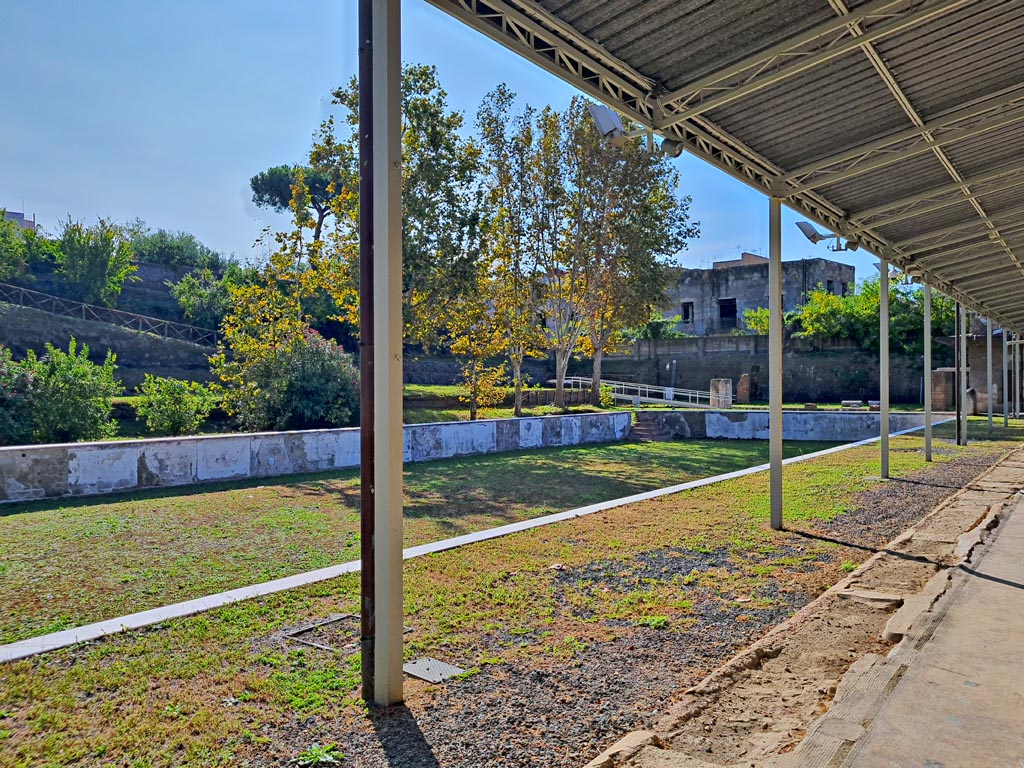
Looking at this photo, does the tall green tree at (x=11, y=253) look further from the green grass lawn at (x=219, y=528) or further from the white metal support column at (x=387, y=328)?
the white metal support column at (x=387, y=328)

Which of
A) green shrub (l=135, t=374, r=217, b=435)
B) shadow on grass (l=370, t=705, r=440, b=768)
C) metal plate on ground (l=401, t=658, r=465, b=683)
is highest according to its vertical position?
green shrub (l=135, t=374, r=217, b=435)

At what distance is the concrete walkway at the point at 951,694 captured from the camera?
262 centimetres

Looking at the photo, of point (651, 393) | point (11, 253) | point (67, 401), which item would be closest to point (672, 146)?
point (67, 401)

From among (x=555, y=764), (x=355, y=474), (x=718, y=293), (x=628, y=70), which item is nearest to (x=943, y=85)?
(x=628, y=70)

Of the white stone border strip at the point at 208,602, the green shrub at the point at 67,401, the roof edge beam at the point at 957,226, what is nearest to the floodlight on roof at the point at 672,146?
the white stone border strip at the point at 208,602

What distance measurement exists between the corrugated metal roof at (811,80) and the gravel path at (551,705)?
3875 mm

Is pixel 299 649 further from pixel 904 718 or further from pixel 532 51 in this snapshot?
pixel 532 51

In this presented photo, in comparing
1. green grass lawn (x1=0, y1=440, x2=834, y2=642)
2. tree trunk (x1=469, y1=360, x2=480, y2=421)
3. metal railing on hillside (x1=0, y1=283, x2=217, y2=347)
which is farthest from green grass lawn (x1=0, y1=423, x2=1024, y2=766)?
metal railing on hillside (x1=0, y1=283, x2=217, y2=347)

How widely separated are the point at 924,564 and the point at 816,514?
7.77ft

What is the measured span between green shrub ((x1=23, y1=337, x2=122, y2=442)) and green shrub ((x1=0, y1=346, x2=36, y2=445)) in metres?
0.11

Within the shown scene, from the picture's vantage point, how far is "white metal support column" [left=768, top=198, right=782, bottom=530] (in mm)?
7242

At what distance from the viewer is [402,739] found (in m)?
2.88

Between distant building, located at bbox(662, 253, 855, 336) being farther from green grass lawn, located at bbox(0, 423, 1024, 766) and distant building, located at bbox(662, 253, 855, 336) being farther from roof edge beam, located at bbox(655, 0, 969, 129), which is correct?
roof edge beam, located at bbox(655, 0, 969, 129)

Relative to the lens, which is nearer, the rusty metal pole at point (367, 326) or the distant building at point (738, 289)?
the rusty metal pole at point (367, 326)
